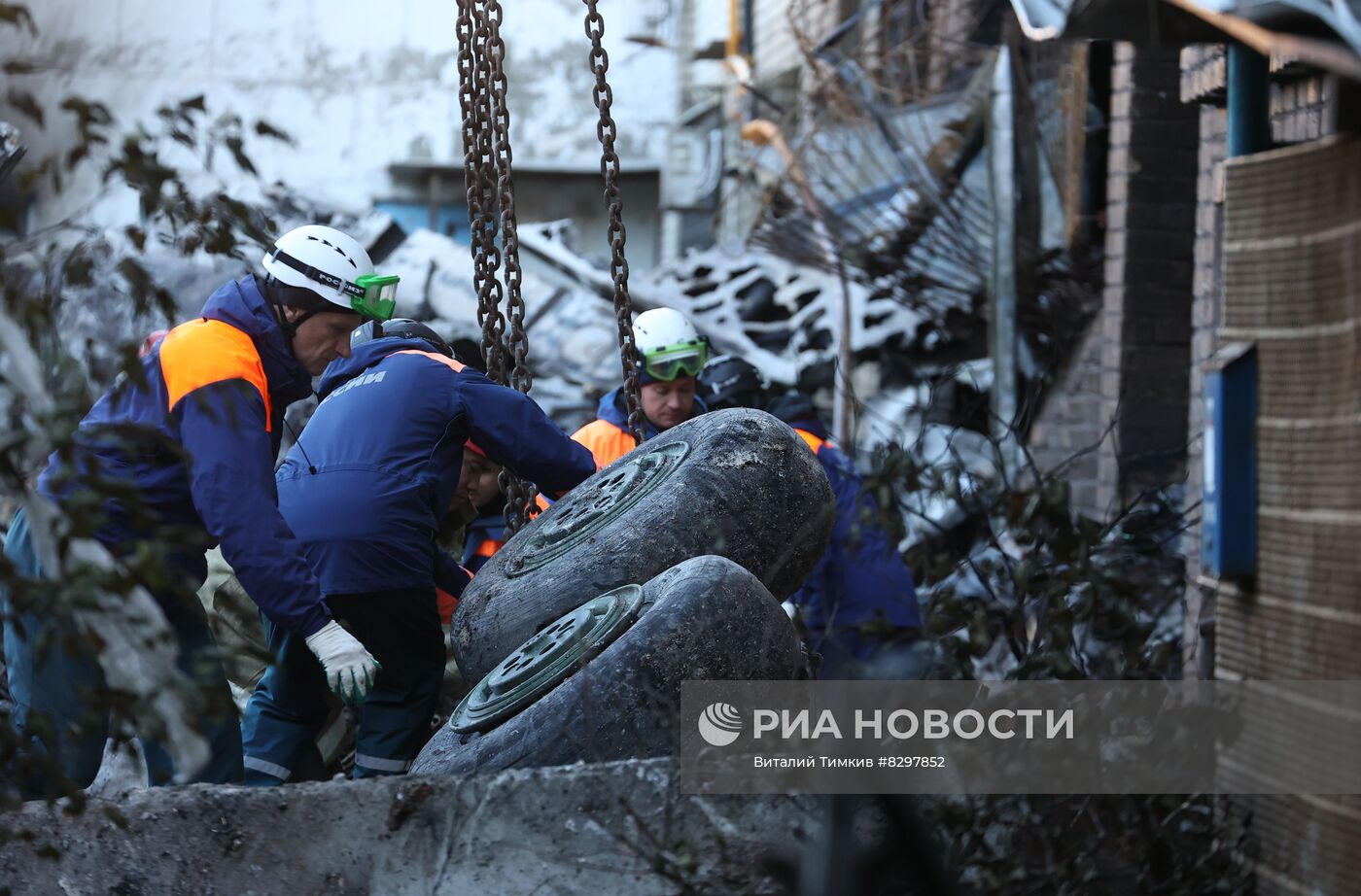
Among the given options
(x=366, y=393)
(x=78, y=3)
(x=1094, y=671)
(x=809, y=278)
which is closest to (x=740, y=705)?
(x=1094, y=671)

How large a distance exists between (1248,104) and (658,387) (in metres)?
3.00

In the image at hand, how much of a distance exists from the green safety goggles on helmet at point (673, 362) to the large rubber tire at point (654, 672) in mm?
2374

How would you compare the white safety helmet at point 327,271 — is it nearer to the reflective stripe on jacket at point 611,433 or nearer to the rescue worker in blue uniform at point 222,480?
the rescue worker in blue uniform at point 222,480

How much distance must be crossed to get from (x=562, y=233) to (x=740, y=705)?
12.0 m

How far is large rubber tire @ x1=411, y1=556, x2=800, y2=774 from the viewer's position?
3.58 meters

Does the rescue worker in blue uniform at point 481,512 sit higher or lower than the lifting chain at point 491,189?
lower

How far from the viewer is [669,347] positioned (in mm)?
6145

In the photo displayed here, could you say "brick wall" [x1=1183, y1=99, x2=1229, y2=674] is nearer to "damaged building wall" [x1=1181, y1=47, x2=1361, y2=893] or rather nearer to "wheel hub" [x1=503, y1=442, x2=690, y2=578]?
"wheel hub" [x1=503, y1=442, x2=690, y2=578]

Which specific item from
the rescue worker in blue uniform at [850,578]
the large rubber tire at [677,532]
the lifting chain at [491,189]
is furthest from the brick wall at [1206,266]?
the lifting chain at [491,189]

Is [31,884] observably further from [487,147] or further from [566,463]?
[487,147]

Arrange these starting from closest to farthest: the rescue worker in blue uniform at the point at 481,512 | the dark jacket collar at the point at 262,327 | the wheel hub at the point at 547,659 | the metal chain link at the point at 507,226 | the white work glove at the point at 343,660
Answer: the wheel hub at the point at 547,659 < the white work glove at the point at 343,660 < the dark jacket collar at the point at 262,327 < the metal chain link at the point at 507,226 < the rescue worker in blue uniform at the point at 481,512

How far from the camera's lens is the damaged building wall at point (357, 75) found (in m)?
22.9

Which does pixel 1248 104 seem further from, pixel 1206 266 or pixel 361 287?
pixel 1206 266

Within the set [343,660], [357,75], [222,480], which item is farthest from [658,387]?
[357,75]
